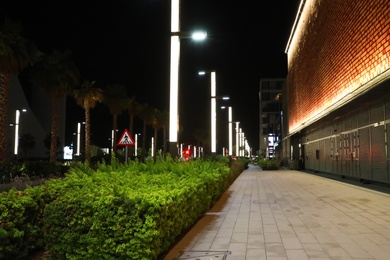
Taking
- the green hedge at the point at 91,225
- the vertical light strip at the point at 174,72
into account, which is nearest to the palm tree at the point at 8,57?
the vertical light strip at the point at 174,72

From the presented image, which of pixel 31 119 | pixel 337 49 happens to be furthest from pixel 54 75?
pixel 31 119

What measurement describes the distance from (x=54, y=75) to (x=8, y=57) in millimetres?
7171

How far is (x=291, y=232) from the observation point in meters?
8.84

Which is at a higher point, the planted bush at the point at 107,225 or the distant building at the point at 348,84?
the distant building at the point at 348,84

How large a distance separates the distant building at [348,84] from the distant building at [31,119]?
6375 centimetres

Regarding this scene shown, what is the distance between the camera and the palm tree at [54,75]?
3597 cm

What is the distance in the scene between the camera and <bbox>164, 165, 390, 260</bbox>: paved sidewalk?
23.0 ft

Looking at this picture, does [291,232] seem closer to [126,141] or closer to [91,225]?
[91,225]

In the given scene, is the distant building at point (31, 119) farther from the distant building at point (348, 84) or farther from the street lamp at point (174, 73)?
the street lamp at point (174, 73)

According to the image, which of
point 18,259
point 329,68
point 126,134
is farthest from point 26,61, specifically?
point 18,259

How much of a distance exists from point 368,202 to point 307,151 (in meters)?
27.9

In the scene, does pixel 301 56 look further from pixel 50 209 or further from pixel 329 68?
pixel 50 209

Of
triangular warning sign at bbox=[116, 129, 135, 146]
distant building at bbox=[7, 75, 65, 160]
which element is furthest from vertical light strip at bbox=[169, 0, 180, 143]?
distant building at bbox=[7, 75, 65, 160]

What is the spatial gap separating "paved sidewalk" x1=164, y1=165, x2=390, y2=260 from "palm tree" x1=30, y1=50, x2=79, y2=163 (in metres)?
25.8
